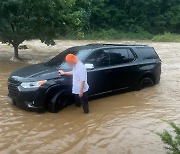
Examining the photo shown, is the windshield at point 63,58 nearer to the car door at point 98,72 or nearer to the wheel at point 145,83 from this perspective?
the car door at point 98,72

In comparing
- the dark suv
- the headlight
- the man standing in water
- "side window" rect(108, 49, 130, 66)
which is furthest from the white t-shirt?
"side window" rect(108, 49, 130, 66)

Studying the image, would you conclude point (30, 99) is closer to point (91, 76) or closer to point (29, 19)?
point (91, 76)

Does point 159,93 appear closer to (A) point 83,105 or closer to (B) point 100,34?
(A) point 83,105

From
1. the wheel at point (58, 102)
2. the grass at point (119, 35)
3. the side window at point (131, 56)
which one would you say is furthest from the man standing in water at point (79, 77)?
the grass at point (119, 35)

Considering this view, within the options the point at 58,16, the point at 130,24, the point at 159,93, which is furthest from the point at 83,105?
the point at 130,24

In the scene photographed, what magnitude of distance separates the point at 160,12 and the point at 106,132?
157 ft

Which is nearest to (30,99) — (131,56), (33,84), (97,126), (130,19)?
(33,84)

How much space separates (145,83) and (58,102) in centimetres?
374

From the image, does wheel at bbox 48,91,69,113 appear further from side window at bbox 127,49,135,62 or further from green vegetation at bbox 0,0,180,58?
green vegetation at bbox 0,0,180,58

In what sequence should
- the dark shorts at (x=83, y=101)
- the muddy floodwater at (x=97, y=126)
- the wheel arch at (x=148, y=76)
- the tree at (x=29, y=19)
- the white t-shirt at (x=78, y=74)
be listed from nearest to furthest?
the muddy floodwater at (x=97, y=126) < the white t-shirt at (x=78, y=74) < the dark shorts at (x=83, y=101) < the wheel arch at (x=148, y=76) < the tree at (x=29, y=19)

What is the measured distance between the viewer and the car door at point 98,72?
966 centimetres

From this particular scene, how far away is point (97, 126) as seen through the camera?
803 cm

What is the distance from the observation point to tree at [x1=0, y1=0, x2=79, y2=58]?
A: 1816cm

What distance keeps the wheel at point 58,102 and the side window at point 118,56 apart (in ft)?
6.42
